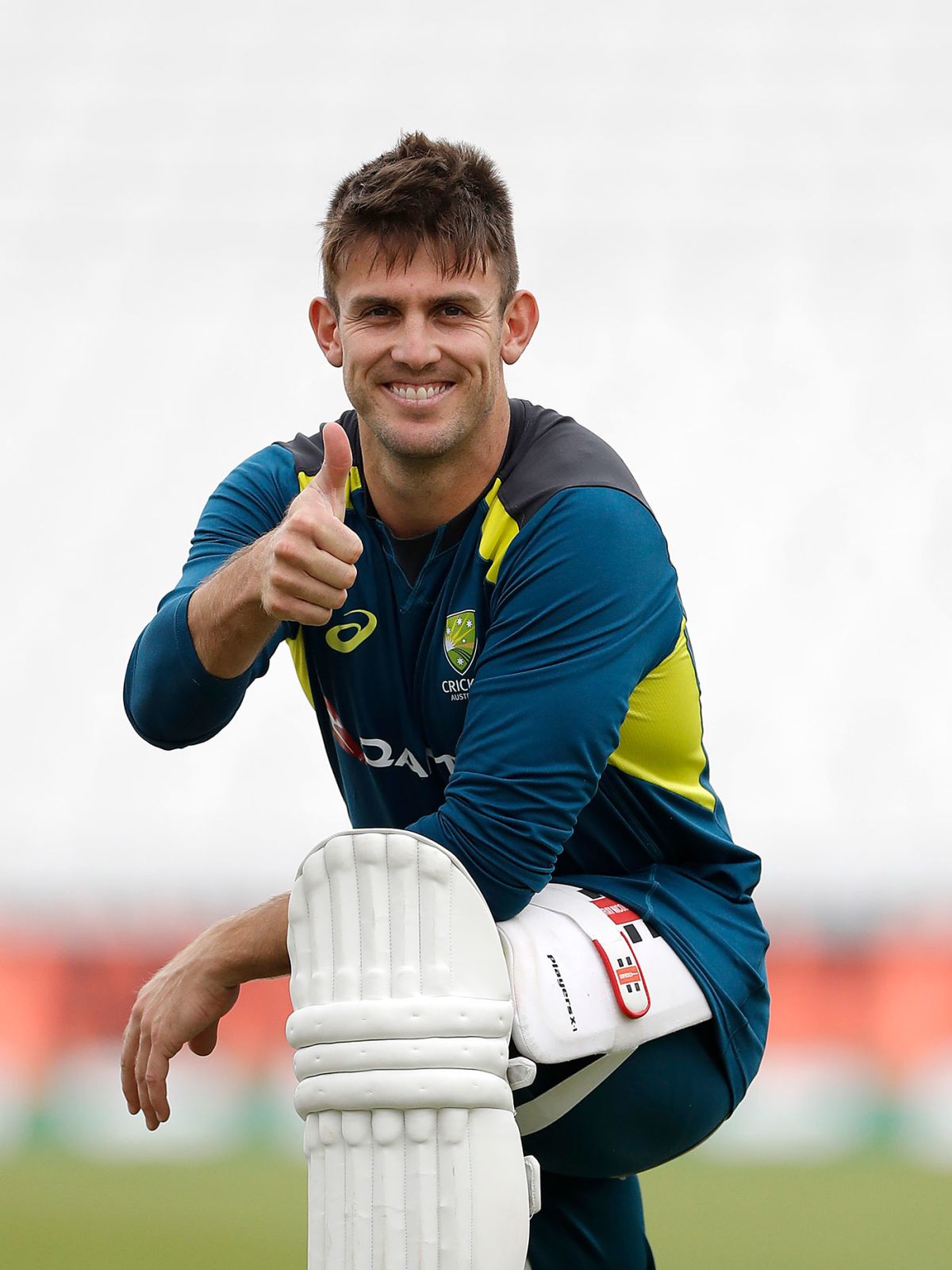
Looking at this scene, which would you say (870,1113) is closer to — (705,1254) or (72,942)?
(705,1254)

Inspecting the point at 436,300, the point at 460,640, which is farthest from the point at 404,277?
the point at 460,640

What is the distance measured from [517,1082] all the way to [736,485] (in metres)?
9.11

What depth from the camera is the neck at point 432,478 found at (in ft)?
6.12

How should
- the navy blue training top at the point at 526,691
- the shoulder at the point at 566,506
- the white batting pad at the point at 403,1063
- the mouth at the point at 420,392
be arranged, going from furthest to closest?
1. the mouth at the point at 420,392
2. the shoulder at the point at 566,506
3. the navy blue training top at the point at 526,691
4. the white batting pad at the point at 403,1063

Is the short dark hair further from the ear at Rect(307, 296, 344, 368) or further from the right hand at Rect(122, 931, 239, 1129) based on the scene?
the right hand at Rect(122, 931, 239, 1129)

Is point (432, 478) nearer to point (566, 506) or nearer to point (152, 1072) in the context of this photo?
point (566, 506)

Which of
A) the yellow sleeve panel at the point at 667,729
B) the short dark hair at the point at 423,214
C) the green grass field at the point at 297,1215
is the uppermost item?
the short dark hair at the point at 423,214

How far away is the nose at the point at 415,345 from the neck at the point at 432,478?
0.11 meters

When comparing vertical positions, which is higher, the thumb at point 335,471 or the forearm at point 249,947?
the thumb at point 335,471

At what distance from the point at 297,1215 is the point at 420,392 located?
2.42m

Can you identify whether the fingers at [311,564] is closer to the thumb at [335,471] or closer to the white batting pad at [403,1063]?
the thumb at [335,471]

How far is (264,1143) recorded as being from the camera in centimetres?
506

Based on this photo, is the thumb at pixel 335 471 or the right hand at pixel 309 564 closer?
the right hand at pixel 309 564


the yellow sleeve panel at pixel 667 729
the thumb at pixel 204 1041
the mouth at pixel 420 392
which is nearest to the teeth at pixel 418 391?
the mouth at pixel 420 392
